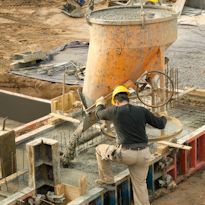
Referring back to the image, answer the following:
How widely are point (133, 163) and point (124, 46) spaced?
166 cm

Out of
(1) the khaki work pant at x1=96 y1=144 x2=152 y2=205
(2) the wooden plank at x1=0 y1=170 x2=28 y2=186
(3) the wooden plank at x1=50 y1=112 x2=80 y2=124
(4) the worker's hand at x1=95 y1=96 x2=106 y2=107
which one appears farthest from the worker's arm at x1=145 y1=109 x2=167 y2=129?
(3) the wooden plank at x1=50 y1=112 x2=80 y2=124

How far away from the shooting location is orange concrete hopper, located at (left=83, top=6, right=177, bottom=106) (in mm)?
7977

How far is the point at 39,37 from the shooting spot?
1881cm

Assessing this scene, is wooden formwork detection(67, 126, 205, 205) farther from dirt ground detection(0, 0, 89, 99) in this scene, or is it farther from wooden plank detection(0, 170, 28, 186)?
dirt ground detection(0, 0, 89, 99)

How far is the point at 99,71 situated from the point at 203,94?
9.71ft

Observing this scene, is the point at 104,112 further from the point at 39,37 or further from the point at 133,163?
the point at 39,37

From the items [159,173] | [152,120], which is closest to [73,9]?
[159,173]

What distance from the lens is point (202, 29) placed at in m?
17.5

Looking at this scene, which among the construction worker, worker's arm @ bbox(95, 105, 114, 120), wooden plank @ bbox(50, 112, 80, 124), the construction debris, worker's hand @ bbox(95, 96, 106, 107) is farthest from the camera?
the construction debris

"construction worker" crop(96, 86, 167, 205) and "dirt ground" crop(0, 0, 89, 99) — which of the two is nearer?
"construction worker" crop(96, 86, 167, 205)

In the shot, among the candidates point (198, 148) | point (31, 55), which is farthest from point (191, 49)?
point (198, 148)

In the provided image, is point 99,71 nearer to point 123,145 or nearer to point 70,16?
point 123,145

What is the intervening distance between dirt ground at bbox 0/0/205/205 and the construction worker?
3.46 ft

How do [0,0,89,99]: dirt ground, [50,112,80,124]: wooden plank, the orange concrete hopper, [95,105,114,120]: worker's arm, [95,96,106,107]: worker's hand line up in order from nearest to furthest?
[95,105,114,120]: worker's arm, [95,96,106,107]: worker's hand, the orange concrete hopper, [50,112,80,124]: wooden plank, [0,0,89,99]: dirt ground
